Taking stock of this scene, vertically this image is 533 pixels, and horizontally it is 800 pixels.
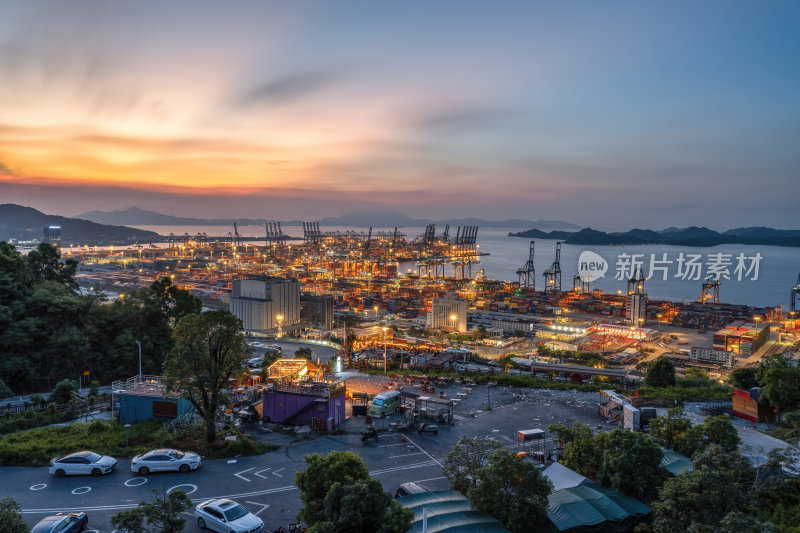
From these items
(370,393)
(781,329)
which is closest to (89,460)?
(370,393)

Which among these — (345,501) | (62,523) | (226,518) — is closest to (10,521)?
(62,523)

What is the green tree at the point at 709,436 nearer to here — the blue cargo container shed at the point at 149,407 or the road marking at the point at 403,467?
the road marking at the point at 403,467

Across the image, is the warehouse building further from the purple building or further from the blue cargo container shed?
the purple building

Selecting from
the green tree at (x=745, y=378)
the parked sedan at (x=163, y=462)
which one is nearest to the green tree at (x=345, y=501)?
the parked sedan at (x=163, y=462)

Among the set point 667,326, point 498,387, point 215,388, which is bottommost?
point 667,326

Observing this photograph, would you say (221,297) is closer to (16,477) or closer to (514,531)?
(16,477)
